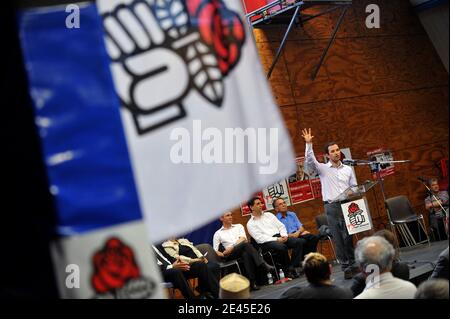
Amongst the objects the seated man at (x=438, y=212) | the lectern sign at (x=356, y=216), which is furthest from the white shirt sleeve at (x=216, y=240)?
the seated man at (x=438, y=212)

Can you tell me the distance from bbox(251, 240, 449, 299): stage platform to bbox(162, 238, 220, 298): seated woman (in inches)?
14.6

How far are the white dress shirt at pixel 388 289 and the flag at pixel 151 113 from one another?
98cm

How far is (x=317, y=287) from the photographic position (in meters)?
2.88

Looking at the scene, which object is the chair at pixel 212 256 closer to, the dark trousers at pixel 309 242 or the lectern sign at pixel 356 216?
the dark trousers at pixel 309 242

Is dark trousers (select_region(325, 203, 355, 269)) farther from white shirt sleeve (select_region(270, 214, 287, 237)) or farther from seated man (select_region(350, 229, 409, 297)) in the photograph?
seated man (select_region(350, 229, 409, 297))

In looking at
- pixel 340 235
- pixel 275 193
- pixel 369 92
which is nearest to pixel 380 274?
pixel 340 235

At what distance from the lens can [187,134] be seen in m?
2.00

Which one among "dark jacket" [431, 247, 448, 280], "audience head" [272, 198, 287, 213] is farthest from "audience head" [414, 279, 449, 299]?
"audience head" [272, 198, 287, 213]

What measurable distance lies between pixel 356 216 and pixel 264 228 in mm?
1458

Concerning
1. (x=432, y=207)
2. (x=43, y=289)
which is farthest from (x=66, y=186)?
(x=432, y=207)

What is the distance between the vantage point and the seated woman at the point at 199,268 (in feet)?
18.3

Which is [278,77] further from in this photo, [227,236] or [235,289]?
[235,289]

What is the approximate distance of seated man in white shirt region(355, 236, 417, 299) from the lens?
2.82m

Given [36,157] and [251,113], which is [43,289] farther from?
[251,113]
